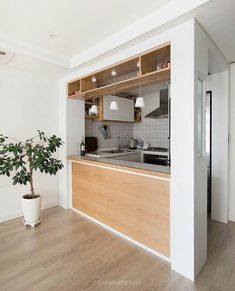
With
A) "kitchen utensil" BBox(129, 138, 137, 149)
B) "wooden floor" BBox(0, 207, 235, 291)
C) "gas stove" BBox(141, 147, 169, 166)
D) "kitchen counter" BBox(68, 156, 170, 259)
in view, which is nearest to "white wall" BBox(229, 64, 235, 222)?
"wooden floor" BBox(0, 207, 235, 291)

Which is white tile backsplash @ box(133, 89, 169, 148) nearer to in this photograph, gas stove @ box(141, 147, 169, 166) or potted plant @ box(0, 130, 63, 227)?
gas stove @ box(141, 147, 169, 166)

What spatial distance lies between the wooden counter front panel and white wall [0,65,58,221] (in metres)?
0.68

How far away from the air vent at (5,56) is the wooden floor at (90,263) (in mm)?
2207

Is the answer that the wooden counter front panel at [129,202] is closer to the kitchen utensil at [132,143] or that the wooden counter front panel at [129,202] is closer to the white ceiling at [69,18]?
the white ceiling at [69,18]

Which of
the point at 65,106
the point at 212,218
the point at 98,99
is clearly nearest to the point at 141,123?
the point at 98,99

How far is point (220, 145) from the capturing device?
2740 mm

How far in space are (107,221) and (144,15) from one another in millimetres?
2372

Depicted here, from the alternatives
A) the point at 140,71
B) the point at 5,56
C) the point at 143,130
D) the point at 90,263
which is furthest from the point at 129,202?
the point at 143,130

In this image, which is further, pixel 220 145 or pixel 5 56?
pixel 220 145

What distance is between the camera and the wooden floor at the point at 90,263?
157 cm

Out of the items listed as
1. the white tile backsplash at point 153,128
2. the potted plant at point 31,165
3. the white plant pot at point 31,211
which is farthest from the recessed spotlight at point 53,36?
the white tile backsplash at point 153,128

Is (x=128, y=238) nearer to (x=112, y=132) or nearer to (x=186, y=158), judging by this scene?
(x=186, y=158)

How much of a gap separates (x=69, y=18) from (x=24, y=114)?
1639 mm

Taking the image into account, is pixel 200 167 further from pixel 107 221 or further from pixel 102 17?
pixel 102 17
